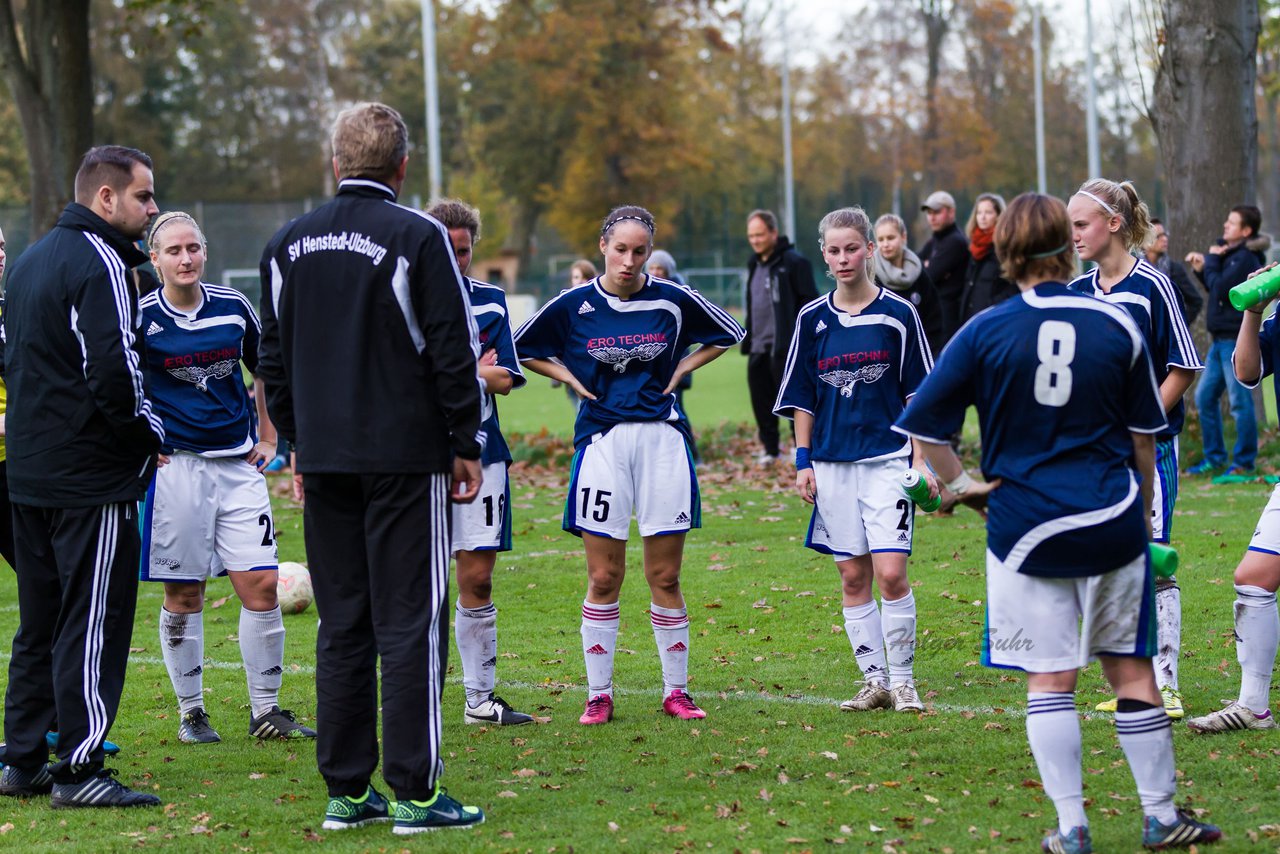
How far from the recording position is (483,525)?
662 cm

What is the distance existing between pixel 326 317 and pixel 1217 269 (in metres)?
10.8

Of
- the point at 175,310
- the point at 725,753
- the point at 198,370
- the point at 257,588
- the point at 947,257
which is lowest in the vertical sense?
the point at 725,753

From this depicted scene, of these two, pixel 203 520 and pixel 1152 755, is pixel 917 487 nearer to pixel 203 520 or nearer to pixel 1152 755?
pixel 1152 755

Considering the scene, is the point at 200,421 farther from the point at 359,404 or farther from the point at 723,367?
the point at 723,367

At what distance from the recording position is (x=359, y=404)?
190 inches

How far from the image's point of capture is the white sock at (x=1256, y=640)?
19.2ft

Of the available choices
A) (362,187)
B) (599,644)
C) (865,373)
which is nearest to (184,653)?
(599,644)

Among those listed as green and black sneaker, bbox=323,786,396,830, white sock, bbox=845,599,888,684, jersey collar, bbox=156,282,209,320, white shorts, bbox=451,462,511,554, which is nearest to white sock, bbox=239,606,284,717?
white shorts, bbox=451,462,511,554

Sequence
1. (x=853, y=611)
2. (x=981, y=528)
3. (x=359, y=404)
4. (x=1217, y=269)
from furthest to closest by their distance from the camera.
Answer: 1. (x=1217, y=269)
2. (x=981, y=528)
3. (x=853, y=611)
4. (x=359, y=404)

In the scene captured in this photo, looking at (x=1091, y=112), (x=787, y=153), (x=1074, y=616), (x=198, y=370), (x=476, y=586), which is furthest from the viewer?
(x=787, y=153)

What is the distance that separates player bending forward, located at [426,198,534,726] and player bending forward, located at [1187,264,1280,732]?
3.02m

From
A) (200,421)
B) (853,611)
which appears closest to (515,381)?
(200,421)

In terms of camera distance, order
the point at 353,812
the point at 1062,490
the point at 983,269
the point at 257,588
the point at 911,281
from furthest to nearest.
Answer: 1. the point at 983,269
2. the point at 911,281
3. the point at 257,588
4. the point at 353,812
5. the point at 1062,490

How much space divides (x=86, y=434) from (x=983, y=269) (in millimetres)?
9197
